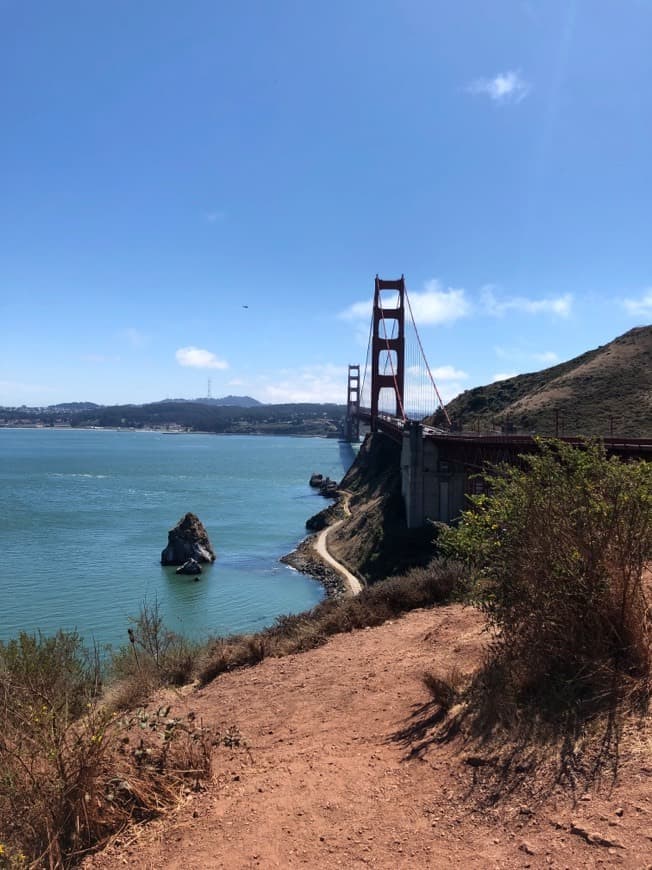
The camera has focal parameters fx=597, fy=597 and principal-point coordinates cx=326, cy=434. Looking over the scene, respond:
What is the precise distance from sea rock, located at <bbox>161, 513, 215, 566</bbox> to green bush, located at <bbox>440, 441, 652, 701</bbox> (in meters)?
31.8

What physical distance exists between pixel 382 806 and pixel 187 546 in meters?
33.1

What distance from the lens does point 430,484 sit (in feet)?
111

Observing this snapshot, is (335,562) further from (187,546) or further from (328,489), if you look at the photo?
(328,489)

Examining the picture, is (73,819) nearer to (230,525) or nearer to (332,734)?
(332,734)

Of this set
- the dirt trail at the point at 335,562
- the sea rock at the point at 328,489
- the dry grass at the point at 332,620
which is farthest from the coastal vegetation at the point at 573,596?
the sea rock at the point at 328,489

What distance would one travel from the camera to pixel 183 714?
8.43 m

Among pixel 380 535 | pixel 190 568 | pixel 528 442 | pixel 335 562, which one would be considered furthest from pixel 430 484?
pixel 190 568

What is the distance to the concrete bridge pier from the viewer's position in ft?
109

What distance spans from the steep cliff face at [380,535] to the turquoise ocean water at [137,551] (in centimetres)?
344

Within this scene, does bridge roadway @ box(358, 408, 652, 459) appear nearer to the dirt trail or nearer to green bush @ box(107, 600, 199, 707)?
green bush @ box(107, 600, 199, 707)

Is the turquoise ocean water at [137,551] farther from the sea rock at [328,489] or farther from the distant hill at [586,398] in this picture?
the distant hill at [586,398]

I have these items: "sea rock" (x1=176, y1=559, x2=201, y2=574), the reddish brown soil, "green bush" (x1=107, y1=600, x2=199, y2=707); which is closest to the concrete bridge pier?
"sea rock" (x1=176, y1=559, x2=201, y2=574)

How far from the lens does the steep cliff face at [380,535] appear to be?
3053 centimetres

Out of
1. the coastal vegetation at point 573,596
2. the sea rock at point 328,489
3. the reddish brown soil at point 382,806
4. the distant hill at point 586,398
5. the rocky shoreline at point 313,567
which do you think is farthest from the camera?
the sea rock at point 328,489
